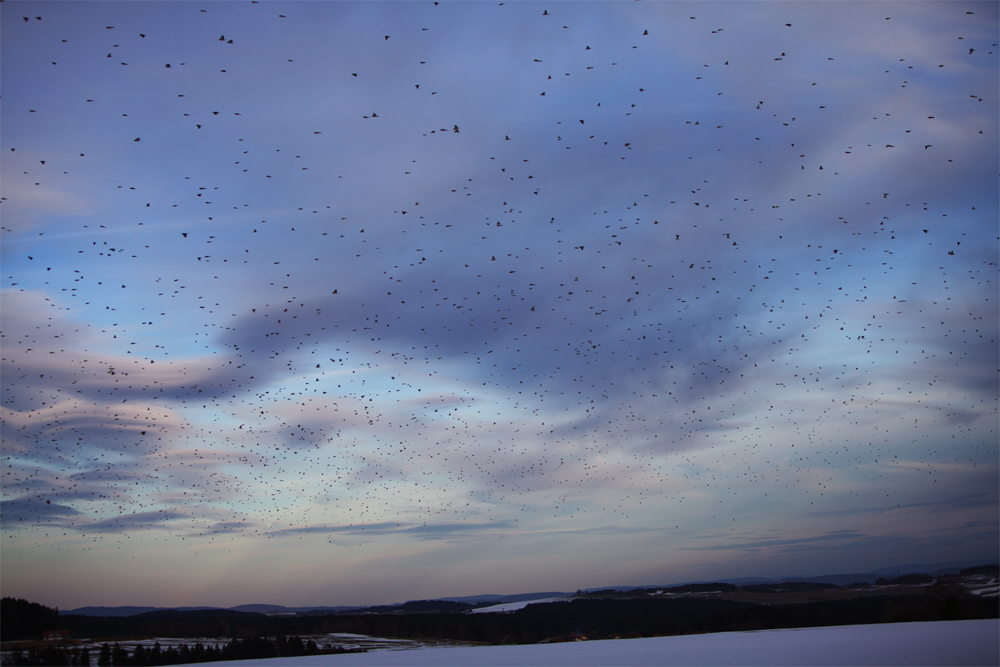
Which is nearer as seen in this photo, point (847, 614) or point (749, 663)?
point (749, 663)

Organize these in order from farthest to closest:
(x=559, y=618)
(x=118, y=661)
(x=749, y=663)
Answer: (x=559, y=618) < (x=118, y=661) < (x=749, y=663)

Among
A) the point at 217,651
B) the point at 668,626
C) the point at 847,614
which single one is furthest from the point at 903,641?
the point at 217,651

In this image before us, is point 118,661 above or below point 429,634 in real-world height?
above

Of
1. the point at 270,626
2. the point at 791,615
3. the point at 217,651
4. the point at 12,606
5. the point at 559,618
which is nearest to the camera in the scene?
the point at 217,651

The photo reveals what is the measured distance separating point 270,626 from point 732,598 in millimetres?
109621

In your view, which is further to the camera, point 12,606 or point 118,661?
point 12,606

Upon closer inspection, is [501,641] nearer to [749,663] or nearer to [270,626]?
[270,626]

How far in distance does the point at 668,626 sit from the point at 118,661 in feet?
280

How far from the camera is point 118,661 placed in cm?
8256

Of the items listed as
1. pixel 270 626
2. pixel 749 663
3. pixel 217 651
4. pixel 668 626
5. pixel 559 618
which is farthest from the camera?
pixel 270 626

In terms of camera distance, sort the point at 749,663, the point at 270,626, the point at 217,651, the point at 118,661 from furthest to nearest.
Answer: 1. the point at 270,626
2. the point at 217,651
3. the point at 118,661
4. the point at 749,663

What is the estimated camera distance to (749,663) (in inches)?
1220

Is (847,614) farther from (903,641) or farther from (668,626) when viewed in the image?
(903,641)

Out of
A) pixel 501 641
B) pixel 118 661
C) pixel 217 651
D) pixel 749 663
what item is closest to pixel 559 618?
pixel 501 641
